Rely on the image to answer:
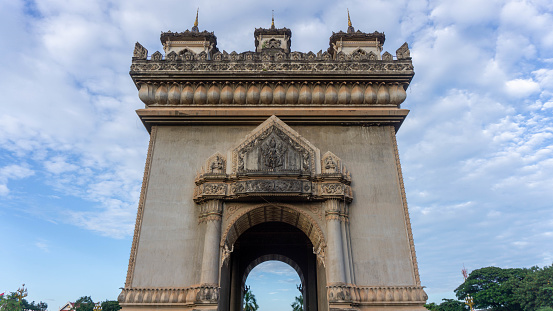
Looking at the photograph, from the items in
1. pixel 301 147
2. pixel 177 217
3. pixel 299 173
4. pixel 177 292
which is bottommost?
pixel 177 292

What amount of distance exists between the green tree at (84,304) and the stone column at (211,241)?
62.2 m

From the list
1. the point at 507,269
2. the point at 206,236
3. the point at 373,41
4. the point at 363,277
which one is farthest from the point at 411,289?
the point at 507,269

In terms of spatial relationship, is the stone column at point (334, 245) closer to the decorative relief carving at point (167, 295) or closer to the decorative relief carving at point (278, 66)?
the decorative relief carving at point (167, 295)

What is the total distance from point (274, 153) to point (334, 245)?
382 cm

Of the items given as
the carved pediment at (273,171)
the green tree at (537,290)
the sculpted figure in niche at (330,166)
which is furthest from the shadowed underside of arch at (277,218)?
the green tree at (537,290)

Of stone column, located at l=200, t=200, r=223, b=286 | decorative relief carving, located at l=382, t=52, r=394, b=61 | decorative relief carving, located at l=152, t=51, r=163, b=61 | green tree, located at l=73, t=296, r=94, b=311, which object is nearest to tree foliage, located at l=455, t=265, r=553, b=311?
decorative relief carving, located at l=382, t=52, r=394, b=61

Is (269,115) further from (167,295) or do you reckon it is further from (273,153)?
(167,295)

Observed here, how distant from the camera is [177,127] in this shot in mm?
13969

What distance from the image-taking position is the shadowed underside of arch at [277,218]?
1220 centimetres

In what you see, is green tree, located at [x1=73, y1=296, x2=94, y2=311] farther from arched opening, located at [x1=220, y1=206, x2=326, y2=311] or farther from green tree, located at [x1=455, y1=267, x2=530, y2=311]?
green tree, located at [x1=455, y1=267, x2=530, y2=311]

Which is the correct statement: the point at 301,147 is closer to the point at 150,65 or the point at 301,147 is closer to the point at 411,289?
the point at 411,289

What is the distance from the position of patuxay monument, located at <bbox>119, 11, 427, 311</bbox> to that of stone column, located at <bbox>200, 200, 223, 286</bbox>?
4cm

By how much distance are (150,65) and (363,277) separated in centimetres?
1122

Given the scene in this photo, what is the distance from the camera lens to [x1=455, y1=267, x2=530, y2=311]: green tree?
4897 centimetres
